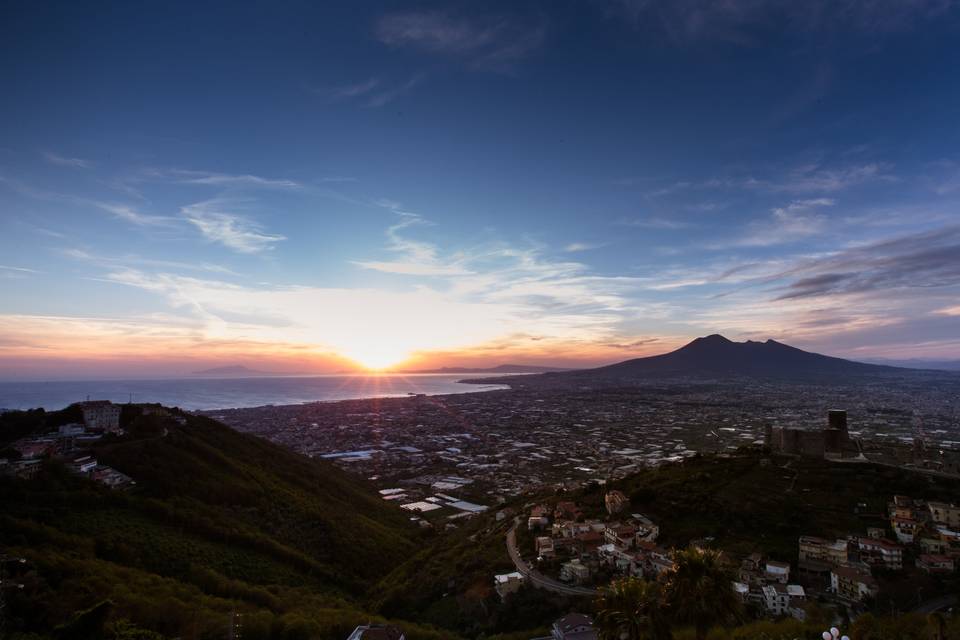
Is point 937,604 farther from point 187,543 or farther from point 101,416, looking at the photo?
point 101,416

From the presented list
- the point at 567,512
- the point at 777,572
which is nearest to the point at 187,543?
the point at 567,512

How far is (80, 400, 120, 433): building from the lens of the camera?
4138cm

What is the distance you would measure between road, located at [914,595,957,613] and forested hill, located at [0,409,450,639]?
2031cm

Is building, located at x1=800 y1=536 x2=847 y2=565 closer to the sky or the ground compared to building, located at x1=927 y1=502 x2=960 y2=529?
closer to the ground

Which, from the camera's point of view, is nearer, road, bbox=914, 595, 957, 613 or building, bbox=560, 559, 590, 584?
road, bbox=914, 595, 957, 613

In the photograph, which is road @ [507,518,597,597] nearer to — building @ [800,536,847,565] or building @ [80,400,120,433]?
building @ [800,536,847,565]

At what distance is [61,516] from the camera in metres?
24.9

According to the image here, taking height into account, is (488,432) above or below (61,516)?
below

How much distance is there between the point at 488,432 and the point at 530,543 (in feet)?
261

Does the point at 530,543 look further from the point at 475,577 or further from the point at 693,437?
the point at 693,437

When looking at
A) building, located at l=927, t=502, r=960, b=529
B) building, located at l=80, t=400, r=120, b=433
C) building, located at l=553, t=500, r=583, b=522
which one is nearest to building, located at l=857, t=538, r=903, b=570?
building, located at l=927, t=502, r=960, b=529

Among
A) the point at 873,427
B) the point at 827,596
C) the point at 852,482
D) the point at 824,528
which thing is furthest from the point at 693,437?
the point at 827,596

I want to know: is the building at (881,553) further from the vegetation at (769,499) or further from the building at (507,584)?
the building at (507,584)

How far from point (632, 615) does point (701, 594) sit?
72.2 inches
